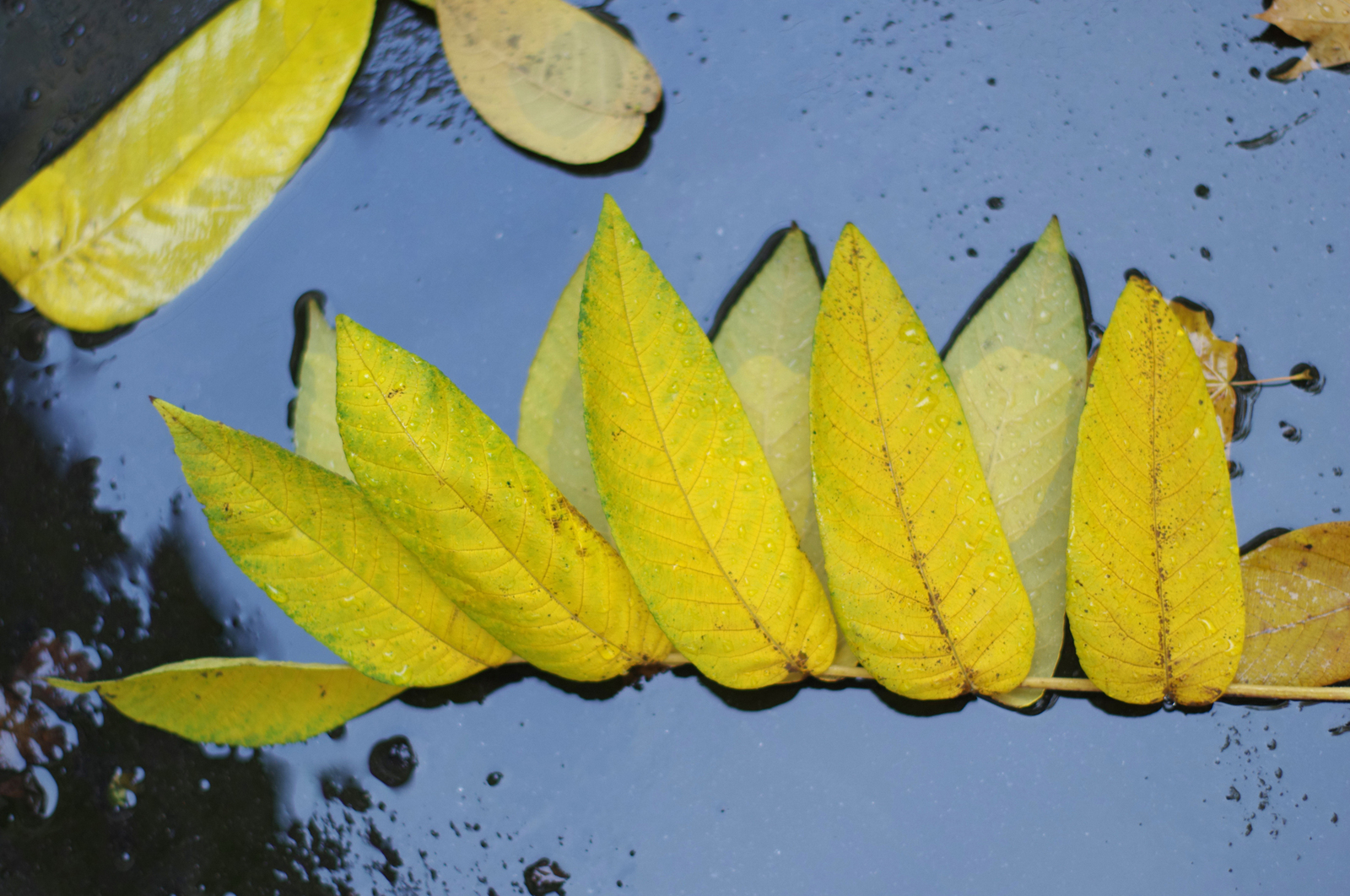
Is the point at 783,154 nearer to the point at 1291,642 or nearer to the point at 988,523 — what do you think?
the point at 988,523

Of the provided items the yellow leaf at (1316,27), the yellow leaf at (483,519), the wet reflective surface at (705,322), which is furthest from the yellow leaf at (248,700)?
the yellow leaf at (1316,27)

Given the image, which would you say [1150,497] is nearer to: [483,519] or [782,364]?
[782,364]

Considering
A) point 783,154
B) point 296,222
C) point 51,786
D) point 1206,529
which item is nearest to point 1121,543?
point 1206,529

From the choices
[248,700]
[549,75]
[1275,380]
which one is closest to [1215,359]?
[1275,380]

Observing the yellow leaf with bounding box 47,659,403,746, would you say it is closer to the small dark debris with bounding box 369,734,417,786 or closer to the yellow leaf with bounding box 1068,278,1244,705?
the small dark debris with bounding box 369,734,417,786

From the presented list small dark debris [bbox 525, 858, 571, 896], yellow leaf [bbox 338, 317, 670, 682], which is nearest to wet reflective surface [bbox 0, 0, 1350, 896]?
small dark debris [bbox 525, 858, 571, 896]
